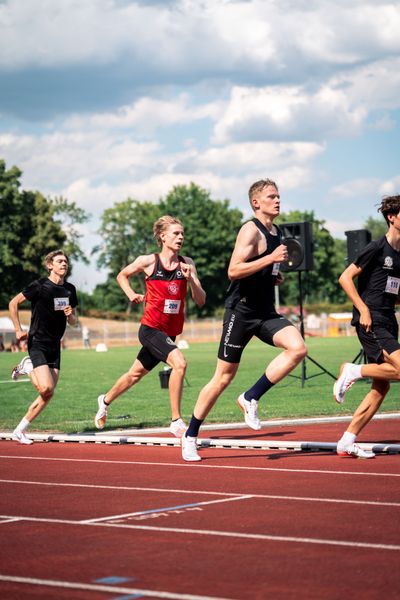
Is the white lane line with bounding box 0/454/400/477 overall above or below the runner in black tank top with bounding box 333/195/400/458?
below

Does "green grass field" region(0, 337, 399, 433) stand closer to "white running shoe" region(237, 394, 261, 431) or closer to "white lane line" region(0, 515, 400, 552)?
"white running shoe" region(237, 394, 261, 431)

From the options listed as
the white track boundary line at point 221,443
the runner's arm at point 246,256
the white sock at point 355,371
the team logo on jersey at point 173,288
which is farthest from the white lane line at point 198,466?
the team logo on jersey at point 173,288

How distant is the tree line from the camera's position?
95750mm

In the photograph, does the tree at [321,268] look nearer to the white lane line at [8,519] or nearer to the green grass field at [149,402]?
the green grass field at [149,402]

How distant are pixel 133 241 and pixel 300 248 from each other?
114m

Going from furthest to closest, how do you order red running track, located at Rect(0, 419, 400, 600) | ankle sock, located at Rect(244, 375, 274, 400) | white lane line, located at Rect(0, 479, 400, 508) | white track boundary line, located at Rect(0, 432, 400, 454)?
white track boundary line, located at Rect(0, 432, 400, 454) < ankle sock, located at Rect(244, 375, 274, 400) < white lane line, located at Rect(0, 479, 400, 508) < red running track, located at Rect(0, 419, 400, 600)

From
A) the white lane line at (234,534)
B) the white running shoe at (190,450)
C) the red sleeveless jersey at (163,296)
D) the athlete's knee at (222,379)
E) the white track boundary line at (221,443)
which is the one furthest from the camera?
the red sleeveless jersey at (163,296)

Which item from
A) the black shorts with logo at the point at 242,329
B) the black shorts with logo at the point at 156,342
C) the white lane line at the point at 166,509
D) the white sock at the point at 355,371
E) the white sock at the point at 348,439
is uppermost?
the black shorts with logo at the point at 242,329

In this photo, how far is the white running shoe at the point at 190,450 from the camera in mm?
10289

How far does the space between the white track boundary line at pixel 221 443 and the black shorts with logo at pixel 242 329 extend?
1400 millimetres

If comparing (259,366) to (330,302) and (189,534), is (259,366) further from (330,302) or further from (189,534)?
(330,302)

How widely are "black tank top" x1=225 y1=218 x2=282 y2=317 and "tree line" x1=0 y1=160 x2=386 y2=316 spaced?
77.1m

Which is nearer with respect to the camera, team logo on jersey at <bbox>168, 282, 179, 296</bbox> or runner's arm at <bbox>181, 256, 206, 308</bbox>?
runner's arm at <bbox>181, 256, 206, 308</bbox>

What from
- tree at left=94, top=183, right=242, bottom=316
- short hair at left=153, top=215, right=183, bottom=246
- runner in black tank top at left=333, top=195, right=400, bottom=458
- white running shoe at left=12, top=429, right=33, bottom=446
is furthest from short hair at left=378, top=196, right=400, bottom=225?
tree at left=94, top=183, right=242, bottom=316
